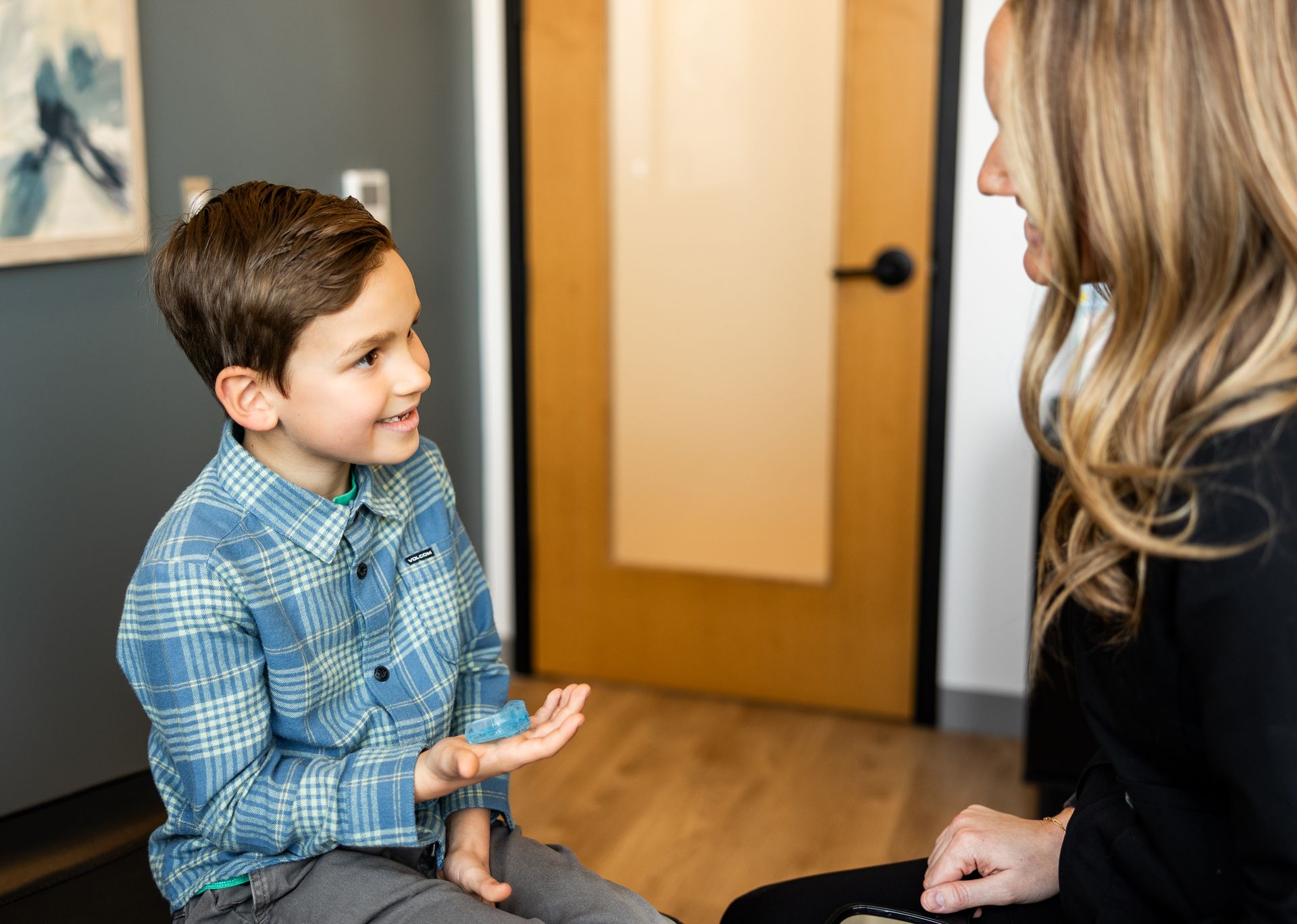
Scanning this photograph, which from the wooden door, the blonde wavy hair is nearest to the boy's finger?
the blonde wavy hair

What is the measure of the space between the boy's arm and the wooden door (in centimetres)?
182

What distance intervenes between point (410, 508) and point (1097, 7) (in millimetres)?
830

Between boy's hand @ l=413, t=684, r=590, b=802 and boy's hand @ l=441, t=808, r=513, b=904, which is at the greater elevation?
boy's hand @ l=413, t=684, r=590, b=802

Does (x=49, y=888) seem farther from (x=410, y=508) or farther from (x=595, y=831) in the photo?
(x=595, y=831)

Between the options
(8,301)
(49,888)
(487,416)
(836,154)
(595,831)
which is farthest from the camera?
(487,416)

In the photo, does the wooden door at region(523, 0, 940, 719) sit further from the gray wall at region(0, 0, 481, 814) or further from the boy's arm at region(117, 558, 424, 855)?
the boy's arm at region(117, 558, 424, 855)

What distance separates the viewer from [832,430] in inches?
110

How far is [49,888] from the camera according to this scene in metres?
1.25

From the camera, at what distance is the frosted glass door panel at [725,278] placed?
2.68 metres

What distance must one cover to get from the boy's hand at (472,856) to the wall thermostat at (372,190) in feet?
5.16

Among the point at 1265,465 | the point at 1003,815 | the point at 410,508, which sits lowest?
the point at 1003,815

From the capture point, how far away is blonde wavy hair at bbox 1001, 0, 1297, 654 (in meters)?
0.79

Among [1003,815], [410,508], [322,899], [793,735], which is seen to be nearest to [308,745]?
[322,899]

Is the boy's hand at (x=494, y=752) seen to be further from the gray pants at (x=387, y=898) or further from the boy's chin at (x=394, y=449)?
the boy's chin at (x=394, y=449)
